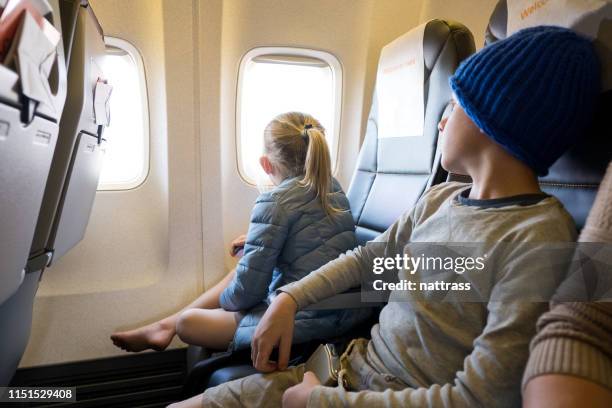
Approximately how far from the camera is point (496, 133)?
0.76m

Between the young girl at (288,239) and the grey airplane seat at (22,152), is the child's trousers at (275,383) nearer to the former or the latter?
the young girl at (288,239)

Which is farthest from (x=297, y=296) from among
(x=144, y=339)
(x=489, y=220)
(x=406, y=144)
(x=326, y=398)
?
(x=144, y=339)

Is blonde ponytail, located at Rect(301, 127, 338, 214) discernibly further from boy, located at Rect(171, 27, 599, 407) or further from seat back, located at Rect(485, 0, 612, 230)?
seat back, located at Rect(485, 0, 612, 230)

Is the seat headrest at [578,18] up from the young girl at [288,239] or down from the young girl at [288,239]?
up

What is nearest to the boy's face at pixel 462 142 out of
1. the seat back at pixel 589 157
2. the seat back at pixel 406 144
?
the seat back at pixel 589 157

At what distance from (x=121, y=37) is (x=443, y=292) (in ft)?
5.80

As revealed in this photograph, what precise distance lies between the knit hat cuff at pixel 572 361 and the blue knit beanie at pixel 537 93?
1.26 ft

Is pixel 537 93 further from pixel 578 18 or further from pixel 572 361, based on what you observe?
pixel 572 361

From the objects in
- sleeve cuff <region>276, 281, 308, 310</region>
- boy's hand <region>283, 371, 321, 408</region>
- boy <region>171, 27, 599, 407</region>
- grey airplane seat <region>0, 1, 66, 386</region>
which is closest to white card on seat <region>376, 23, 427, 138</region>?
boy <region>171, 27, 599, 407</region>

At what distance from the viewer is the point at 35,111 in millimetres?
611

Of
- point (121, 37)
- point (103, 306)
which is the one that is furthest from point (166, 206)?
point (121, 37)

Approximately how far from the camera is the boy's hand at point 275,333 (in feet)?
3.11

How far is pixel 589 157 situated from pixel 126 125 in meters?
1.91

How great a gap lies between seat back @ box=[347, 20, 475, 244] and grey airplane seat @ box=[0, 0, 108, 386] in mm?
996
